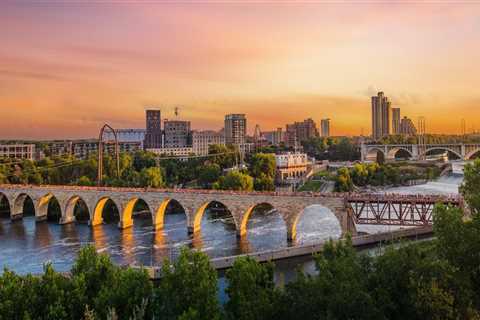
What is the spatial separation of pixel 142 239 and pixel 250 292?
23460mm

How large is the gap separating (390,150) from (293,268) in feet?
308

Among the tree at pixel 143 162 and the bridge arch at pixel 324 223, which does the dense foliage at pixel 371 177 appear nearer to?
the bridge arch at pixel 324 223

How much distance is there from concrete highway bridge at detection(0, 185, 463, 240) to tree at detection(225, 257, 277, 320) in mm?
17319

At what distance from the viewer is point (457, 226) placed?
17531 millimetres

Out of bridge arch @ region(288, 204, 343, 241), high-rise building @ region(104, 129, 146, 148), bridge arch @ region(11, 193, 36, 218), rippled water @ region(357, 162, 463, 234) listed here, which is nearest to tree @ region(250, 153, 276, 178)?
rippled water @ region(357, 162, 463, 234)

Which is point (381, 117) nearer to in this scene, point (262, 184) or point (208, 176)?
point (208, 176)

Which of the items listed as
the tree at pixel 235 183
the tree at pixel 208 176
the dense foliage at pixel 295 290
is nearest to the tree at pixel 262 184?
the tree at pixel 235 183

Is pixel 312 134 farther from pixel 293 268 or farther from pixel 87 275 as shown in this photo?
pixel 87 275

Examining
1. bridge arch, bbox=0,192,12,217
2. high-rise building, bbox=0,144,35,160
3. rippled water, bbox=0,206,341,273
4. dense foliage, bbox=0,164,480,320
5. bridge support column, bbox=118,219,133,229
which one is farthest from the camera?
high-rise building, bbox=0,144,35,160

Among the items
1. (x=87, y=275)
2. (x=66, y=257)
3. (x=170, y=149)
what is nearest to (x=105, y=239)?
(x=66, y=257)

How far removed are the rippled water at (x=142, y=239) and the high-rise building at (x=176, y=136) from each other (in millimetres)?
82705

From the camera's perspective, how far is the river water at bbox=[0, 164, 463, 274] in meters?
33.3

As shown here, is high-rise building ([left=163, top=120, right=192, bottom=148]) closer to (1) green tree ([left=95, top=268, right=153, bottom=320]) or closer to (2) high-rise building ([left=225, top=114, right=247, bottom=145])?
(2) high-rise building ([left=225, top=114, right=247, bottom=145])

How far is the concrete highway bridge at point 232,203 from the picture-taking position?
3500 centimetres
